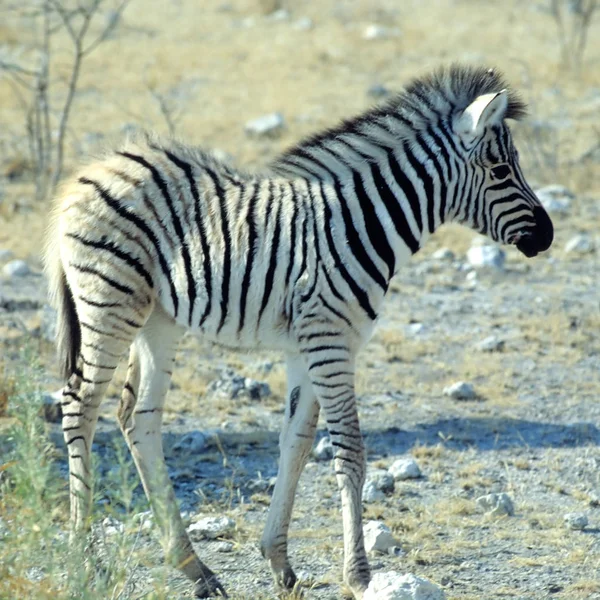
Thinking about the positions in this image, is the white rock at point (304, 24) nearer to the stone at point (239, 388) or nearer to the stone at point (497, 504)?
the stone at point (239, 388)

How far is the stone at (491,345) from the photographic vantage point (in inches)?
361

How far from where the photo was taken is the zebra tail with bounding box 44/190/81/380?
5812 millimetres

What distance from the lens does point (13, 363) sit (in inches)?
330

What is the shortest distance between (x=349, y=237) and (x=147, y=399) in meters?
1.38

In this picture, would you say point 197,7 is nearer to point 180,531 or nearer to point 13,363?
point 13,363

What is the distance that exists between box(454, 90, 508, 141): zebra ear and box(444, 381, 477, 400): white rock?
9.78 ft

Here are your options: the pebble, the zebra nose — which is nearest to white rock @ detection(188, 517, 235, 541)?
the zebra nose

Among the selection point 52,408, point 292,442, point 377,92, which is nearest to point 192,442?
point 52,408

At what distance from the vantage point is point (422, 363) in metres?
8.96

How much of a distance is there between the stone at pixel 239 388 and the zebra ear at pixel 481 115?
3.11m

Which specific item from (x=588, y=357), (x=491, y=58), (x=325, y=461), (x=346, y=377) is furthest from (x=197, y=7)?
(x=346, y=377)

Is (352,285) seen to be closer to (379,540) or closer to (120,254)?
(120,254)

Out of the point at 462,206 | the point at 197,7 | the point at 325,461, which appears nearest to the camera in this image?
the point at 462,206

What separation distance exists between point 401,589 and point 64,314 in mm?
2277
